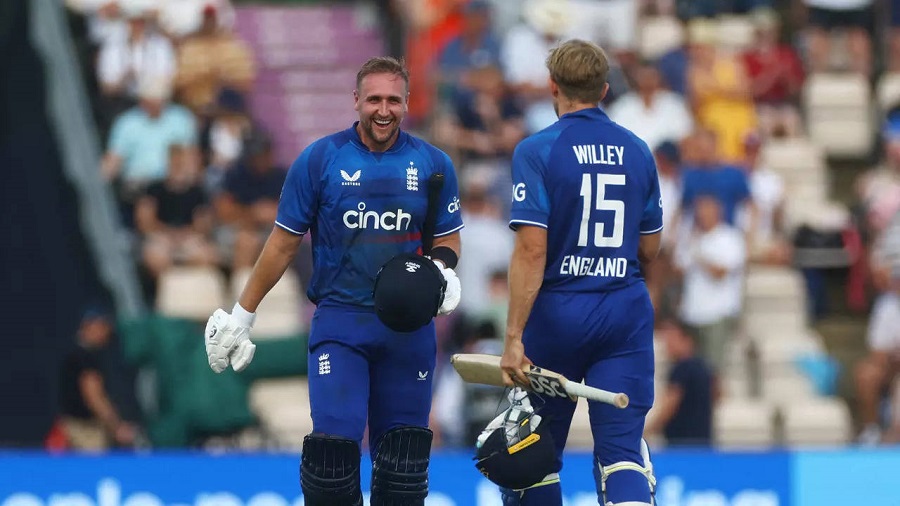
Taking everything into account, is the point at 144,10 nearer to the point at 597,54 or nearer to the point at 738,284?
the point at 738,284

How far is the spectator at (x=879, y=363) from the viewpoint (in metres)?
15.7

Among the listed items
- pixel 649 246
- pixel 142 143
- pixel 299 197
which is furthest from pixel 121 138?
pixel 649 246

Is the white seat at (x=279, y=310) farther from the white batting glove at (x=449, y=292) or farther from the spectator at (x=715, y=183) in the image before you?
the white batting glove at (x=449, y=292)

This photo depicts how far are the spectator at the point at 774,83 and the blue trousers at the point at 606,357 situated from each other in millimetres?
9658

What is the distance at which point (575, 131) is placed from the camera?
8742mm

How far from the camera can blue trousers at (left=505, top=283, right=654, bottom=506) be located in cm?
876

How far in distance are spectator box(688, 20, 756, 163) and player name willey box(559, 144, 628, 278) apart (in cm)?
888

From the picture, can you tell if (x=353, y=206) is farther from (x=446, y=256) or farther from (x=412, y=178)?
(x=446, y=256)

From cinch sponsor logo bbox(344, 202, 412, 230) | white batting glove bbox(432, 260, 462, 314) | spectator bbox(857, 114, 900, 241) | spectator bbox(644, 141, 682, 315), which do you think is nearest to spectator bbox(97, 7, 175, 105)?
spectator bbox(644, 141, 682, 315)

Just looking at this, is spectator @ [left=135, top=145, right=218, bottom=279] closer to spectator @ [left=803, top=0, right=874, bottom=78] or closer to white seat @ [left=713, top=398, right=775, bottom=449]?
white seat @ [left=713, top=398, right=775, bottom=449]

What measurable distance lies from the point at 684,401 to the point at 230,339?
6125 mm

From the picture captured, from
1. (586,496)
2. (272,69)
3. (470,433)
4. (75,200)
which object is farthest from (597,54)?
(272,69)

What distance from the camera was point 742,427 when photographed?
15352 millimetres

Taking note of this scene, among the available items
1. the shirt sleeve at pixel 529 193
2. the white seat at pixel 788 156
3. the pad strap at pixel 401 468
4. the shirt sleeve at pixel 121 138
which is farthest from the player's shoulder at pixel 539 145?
the white seat at pixel 788 156
